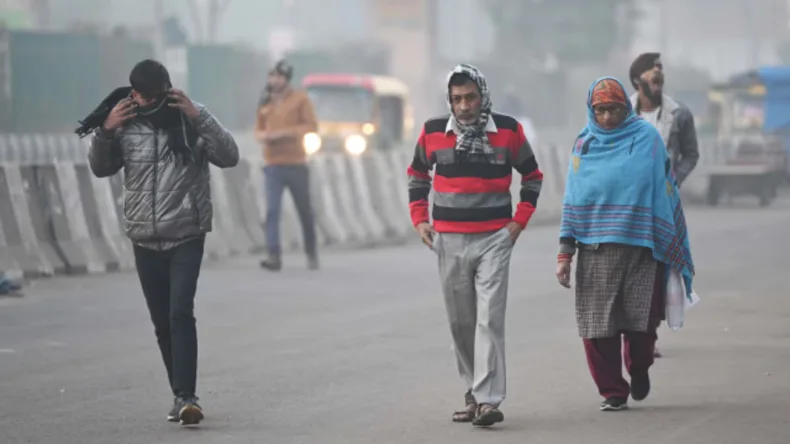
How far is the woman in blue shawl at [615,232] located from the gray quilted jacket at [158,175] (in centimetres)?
173

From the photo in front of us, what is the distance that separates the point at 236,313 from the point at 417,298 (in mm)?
1802

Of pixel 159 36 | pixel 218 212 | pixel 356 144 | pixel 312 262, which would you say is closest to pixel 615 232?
pixel 312 262

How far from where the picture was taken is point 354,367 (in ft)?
32.4

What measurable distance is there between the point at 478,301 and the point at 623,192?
3.08 feet

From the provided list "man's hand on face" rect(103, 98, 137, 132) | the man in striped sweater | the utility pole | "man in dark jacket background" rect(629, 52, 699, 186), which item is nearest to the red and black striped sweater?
the man in striped sweater

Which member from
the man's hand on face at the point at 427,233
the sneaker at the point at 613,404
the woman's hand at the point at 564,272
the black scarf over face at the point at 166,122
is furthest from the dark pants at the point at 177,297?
the sneaker at the point at 613,404

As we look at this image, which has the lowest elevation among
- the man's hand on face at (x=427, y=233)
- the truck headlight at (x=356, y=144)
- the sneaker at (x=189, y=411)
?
the truck headlight at (x=356, y=144)

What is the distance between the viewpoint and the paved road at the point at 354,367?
7.66 meters

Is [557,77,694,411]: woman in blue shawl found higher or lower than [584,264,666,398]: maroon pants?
higher

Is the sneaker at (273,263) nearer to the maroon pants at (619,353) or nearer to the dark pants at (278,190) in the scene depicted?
the dark pants at (278,190)

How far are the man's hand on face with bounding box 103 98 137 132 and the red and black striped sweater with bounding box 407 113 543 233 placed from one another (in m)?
1.38

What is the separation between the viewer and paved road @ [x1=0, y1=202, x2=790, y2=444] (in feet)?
25.1

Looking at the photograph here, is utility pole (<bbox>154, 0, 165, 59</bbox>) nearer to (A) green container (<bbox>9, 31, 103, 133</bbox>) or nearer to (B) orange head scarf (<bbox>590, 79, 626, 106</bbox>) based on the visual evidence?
(A) green container (<bbox>9, 31, 103, 133</bbox>)

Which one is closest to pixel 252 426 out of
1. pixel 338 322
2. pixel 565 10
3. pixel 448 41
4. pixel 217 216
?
pixel 338 322
